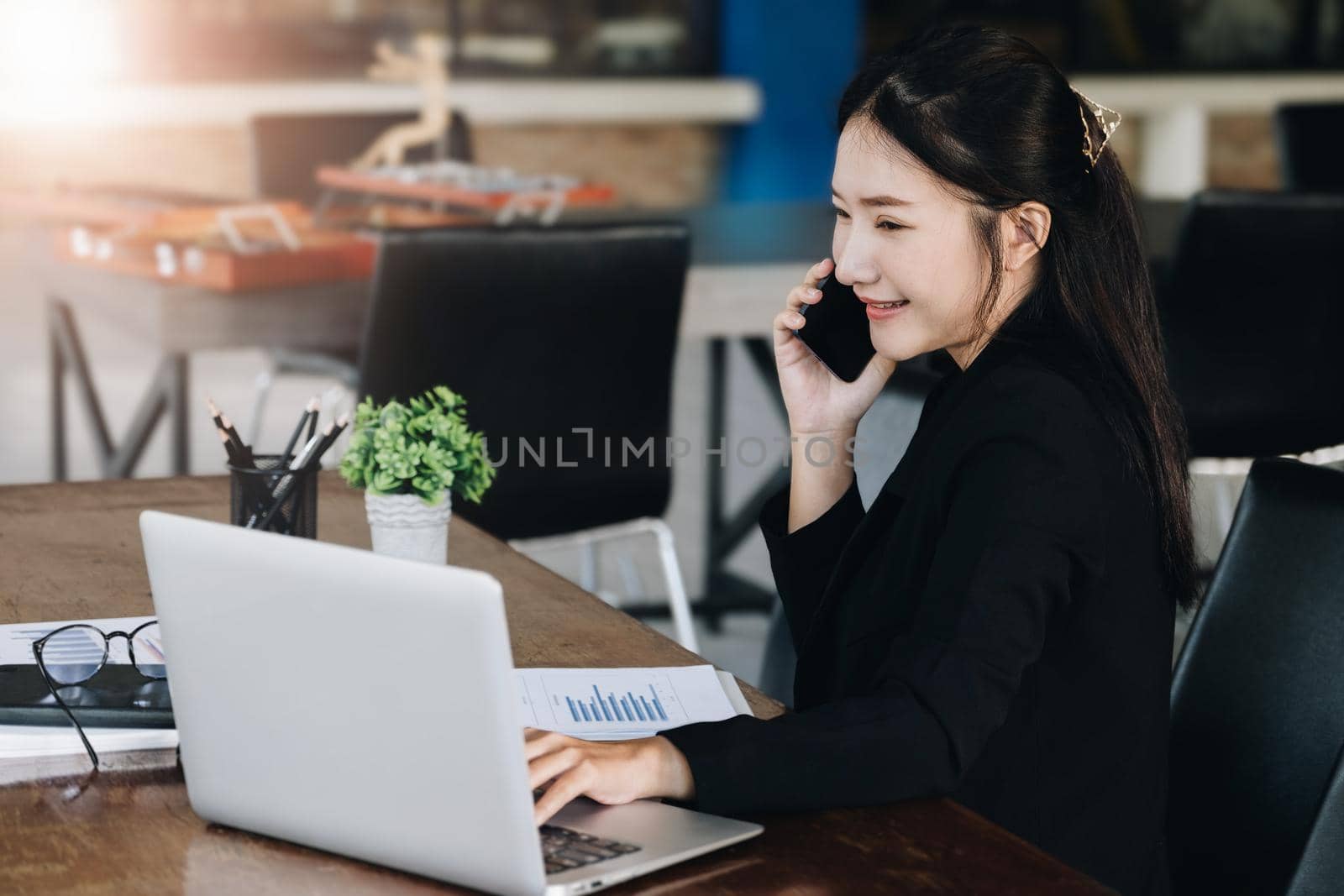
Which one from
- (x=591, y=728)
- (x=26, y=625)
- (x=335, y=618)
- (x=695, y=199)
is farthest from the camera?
(x=695, y=199)

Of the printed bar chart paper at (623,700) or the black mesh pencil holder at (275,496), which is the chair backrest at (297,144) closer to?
the black mesh pencil holder at (275,496)

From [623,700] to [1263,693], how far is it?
46 centimetres

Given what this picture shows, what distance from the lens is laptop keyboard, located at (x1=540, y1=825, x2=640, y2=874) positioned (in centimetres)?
86

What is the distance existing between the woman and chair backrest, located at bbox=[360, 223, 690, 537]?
1206 mm

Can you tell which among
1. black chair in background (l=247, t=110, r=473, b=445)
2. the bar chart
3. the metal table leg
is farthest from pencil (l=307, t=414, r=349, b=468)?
black chair in background (l=247, t=110, r=473, b=445)

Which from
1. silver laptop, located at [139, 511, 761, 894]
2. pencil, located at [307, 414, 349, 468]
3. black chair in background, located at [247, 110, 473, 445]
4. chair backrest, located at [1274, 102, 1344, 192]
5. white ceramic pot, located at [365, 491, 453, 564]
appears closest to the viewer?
silver laptop, located at [139, 511, 761, 894]

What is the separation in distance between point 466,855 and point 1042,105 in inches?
24.6

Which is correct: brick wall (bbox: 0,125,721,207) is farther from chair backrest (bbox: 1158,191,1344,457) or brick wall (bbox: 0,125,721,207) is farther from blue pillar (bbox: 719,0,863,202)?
chair backrest (bbox: 1158,191,1344,457)

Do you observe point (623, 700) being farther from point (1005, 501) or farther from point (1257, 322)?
point (1257, 322)

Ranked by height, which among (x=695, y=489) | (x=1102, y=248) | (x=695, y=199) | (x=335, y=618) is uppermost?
(x=1102, y=248)

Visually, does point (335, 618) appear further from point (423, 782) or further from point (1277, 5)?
point (1277, 5)

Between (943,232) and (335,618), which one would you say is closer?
(335,618)

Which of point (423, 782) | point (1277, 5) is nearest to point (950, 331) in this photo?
point (423, 782)

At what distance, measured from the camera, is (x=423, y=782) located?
0.84m
